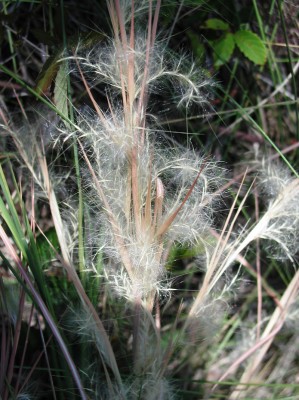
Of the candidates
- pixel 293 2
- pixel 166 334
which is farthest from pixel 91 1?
pixel 166 334

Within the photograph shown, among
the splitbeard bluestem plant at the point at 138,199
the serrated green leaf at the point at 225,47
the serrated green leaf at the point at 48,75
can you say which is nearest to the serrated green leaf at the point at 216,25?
the serrated green leaf at the point at 225,47

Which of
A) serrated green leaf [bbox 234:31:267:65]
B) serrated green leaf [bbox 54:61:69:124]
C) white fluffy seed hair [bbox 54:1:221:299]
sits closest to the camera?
white fluffy seed hair [bbox 54:1:221:299]

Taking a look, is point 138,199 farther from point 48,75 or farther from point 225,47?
point 225,47

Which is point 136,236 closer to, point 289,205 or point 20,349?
point 289,205

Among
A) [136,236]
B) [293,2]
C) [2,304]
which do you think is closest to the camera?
[136,236]

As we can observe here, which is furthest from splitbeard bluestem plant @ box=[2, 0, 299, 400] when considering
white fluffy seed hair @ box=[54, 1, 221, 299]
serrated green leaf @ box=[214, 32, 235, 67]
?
serrated green leaf @ box=[214, 32, 235, 67]

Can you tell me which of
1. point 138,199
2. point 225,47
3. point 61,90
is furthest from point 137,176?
point 225,47

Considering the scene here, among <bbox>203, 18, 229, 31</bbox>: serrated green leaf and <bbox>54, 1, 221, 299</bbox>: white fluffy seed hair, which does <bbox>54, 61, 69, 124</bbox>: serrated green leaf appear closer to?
<bbox>54, 1, 221, 299</bbox>: white fluffy seed hair
